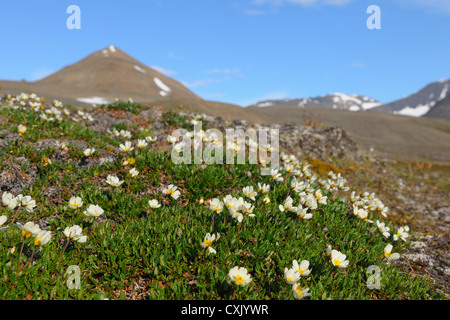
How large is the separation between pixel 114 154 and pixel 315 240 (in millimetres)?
4533

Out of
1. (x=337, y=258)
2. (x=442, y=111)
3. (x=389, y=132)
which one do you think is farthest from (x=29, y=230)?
(x=442, y=111)

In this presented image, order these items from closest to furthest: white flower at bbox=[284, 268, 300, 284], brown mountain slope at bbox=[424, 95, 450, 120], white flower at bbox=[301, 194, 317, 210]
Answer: white flower at bbox=[284, 268, 300, 284] < white flower at bbox=[301, 194, 317, 210] < brown mountain slope at bbox=[424, 95, 450, 120]

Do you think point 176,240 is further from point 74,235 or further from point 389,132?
point 389,132

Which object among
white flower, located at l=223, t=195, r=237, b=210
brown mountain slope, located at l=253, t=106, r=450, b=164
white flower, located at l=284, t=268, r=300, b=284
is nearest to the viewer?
white flower, located at l=284, t=268, r=300, b=284

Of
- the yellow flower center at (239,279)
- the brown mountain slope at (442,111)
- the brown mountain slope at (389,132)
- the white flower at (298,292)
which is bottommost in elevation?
the white flower at (298,292)

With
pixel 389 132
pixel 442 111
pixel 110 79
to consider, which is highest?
pixel 110 79

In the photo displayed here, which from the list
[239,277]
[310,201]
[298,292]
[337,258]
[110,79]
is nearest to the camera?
[298,292]

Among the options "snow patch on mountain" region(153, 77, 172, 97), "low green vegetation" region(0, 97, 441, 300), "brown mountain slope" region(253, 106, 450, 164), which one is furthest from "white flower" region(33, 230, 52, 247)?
"snow patch on mountain" region(153, 77, 172, 97)

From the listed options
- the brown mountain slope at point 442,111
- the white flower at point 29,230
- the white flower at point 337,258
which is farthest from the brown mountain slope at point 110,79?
the brown mountain slope at point 442,111

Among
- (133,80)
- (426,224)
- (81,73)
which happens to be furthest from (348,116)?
(81,73)

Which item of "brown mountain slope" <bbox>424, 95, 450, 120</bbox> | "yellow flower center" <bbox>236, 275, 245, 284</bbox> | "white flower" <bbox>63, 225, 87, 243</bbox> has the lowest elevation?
"yellow flower center" <bbox>236, 275, 245, 284</bbox>

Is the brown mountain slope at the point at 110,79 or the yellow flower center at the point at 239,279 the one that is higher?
the brown mountain slope at the point at 110,79

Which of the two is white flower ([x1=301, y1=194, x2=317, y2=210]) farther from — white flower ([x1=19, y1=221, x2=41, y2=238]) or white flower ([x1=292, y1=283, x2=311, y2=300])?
white flower ([x1=19, y1=221, x2=41, y2=238])

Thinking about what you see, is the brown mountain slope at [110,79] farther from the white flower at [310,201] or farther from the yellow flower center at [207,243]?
the yellow flower center at [207,243]
